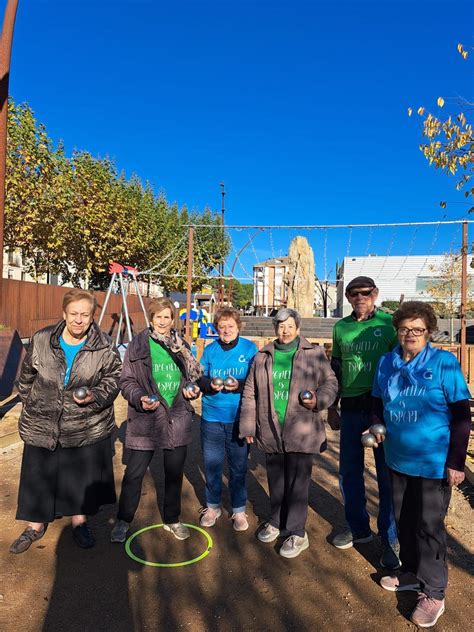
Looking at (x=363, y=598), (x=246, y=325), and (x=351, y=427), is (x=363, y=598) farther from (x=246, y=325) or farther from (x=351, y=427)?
(x=246, y=325)

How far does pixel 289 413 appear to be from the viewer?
3465mm

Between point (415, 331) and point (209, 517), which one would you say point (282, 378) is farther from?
point (209, 517)

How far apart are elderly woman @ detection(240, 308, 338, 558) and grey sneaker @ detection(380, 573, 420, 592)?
2.18ft

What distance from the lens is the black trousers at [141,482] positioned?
3.57 meters

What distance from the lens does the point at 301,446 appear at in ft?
11.2

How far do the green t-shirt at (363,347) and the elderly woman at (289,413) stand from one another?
159mm

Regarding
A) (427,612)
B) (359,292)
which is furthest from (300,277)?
(427,612)

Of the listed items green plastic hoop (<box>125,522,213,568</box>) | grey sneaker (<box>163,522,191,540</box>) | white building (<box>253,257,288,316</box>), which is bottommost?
green plastic hoop (<box>125,522,213,568</box>)

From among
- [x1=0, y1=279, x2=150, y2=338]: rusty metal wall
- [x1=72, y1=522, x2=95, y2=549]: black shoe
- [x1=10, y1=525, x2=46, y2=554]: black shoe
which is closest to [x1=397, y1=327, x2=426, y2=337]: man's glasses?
[x1=72, y1=522, x2=95, y2=549]: black shoe

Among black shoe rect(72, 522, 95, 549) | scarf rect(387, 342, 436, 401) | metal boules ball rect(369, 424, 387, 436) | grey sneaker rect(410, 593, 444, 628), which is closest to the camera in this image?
grey sneaker rect(410, 593, 444, 628)

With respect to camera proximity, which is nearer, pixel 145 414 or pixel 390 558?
pixel 390 558

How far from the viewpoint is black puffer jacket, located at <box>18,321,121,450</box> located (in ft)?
10.9

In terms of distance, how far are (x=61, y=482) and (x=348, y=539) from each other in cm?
222

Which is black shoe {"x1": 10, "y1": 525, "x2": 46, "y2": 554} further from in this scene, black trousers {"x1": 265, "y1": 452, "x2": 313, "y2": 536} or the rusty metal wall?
the rusty metal wall
